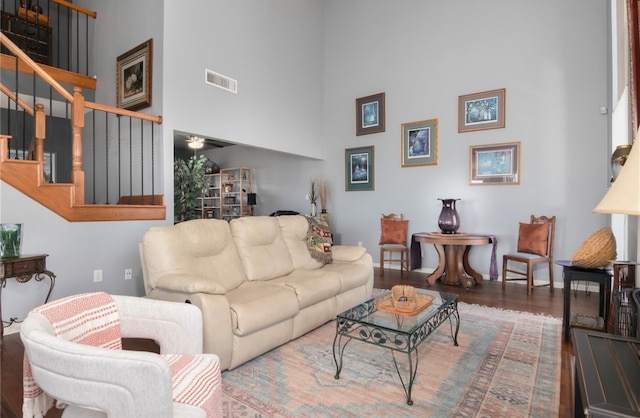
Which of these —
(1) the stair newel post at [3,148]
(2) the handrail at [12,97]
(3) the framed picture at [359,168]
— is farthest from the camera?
(3) the framed picture at [359,168]

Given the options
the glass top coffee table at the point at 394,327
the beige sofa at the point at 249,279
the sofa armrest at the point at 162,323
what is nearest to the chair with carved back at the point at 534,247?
the beige sofa at the point at 249,279

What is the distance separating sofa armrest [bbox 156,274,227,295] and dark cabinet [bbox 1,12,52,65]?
5685 millimetres

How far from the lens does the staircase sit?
310 cm

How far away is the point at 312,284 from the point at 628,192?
6.98 ft

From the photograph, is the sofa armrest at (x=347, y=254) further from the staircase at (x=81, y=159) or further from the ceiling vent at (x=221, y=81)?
the ceiling vent at (x=221, y=81)

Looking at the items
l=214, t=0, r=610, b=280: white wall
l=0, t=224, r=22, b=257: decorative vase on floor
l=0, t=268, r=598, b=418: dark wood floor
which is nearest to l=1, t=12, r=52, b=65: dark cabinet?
l=0, t=224, r=22, b=257: decorative vase on floor

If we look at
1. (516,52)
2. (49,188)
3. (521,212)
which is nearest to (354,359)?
(49,188)

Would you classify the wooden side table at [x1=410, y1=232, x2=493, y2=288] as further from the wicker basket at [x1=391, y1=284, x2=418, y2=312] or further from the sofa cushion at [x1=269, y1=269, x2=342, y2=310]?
the wicker basket at [x1=391, y1=284, x2=418, y2=312]

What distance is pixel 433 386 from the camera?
1.98 meters

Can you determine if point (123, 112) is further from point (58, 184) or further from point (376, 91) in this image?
point (376, 91)

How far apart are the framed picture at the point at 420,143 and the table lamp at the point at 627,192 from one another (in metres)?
4.43

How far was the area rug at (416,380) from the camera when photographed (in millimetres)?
1763

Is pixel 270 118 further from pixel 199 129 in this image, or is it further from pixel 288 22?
pixel 288 22

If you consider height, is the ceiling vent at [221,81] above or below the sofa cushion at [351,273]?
above
